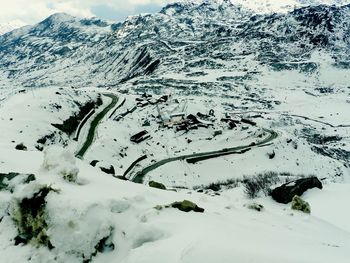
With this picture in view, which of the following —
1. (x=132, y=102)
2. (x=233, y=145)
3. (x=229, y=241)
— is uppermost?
(x=132, y=102)

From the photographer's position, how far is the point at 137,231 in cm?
1251

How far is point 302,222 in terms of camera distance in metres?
19.9

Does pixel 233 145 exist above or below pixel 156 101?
below

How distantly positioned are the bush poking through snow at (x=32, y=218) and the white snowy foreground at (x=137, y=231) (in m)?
0.21

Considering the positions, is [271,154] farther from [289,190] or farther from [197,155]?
[289,190]

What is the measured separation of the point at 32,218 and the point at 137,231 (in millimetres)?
3769

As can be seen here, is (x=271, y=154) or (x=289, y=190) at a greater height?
(x=271, y=154)

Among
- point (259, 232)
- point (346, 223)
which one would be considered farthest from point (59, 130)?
point (259, 232)

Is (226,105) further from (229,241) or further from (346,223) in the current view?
(229,241)

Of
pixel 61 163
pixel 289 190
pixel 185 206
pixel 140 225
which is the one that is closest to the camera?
pixel 140 225

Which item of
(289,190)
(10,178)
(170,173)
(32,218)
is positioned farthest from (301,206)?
(170,173)

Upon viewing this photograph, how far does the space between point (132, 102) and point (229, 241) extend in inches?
3147

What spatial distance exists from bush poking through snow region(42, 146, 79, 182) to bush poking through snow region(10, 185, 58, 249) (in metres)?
1.60

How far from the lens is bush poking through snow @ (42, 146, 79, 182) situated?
51.0 feet
